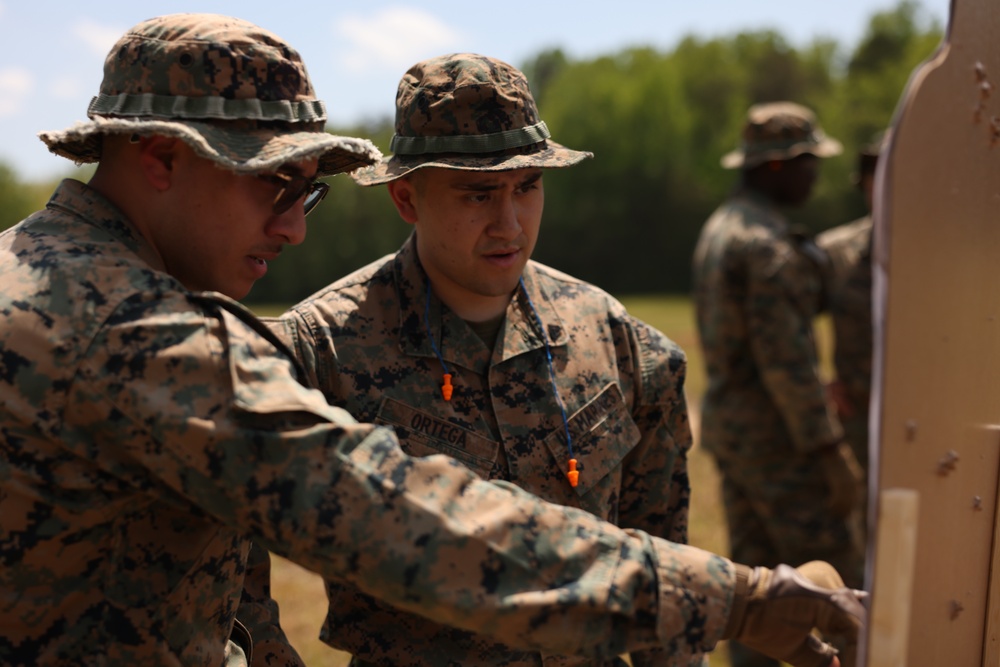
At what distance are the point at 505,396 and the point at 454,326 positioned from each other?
0.81 feet

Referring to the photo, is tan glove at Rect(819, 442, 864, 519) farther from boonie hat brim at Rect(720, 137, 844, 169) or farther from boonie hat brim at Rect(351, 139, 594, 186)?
boonie hat brim at Rect(351, 139, 594, 186)

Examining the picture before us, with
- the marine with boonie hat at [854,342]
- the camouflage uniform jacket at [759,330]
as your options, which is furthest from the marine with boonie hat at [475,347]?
the marine with boonie hat at [854,342]

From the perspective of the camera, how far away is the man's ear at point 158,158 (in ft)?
6.98

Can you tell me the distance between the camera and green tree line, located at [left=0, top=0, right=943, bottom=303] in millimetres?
45781

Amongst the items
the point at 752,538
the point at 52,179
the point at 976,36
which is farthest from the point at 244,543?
the point at 52,179

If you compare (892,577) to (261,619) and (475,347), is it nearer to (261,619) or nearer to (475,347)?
(475,347)

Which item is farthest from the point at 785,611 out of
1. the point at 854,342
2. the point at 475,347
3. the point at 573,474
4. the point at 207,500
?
the point at 854,342

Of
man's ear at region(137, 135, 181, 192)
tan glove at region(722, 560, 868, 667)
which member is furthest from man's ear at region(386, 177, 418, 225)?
tan glove at region(722, 560, 868, 667)

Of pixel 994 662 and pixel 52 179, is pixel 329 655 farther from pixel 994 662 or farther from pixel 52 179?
pixel 52 179

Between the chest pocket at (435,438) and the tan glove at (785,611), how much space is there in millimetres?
932

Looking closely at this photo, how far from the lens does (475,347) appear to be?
9.77ft

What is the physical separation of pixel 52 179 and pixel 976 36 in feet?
202

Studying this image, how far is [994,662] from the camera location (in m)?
2.24

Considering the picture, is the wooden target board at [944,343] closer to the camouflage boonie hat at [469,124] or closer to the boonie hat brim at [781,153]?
the camouflage boonie hat at [469,124]
